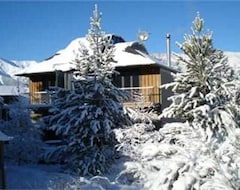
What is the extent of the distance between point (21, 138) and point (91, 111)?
5659 mm

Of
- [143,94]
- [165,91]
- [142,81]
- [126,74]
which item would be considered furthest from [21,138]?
[165,91]

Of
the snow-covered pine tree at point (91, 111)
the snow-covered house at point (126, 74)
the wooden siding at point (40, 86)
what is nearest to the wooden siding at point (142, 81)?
the snow-covered house at point (126, 74)

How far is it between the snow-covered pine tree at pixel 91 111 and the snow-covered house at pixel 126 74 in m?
7.86

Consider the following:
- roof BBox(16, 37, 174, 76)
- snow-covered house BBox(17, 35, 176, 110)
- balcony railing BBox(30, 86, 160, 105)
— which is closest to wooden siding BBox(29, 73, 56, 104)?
snow-covered house BBox(17, 35, 176, 110)

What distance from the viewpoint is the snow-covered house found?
33.8 meters

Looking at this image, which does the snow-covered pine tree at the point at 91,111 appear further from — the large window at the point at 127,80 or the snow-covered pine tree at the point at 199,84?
the large window at the point at 127,80

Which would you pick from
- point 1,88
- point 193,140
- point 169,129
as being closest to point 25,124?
point 169,129

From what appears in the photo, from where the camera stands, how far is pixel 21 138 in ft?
86.7

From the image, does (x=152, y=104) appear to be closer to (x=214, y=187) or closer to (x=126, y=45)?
(x=126, y=45)

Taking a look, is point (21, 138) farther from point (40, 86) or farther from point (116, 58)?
point (40, 86)

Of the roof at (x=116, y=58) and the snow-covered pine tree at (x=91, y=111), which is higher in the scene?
the roof at (x=116, y=58)

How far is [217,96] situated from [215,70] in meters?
0.97

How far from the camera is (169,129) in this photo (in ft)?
37.3

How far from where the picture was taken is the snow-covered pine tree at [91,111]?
901 inches
